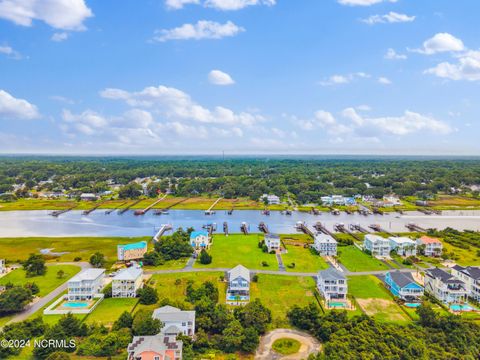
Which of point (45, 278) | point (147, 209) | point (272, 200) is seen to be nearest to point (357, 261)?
point (45, 278)

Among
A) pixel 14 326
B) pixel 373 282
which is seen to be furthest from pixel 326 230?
pixel 14 326

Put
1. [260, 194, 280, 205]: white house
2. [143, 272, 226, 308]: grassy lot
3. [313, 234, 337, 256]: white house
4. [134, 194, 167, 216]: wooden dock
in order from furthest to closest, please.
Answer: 1. [260, 194, 280, 205]: white house
2. [134, 194, 167, 216]: wooden dock
3. [313, 234, 337, 256]: white house
4. [143, 272, 226, 308]: grassy lot

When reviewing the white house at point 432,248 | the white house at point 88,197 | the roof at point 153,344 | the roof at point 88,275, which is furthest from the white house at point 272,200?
the roof at point 153,344

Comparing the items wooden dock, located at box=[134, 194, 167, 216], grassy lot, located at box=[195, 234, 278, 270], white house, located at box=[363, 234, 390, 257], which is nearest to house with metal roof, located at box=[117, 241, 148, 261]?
grassy lot, located at box=[195, 234, 278, 270]

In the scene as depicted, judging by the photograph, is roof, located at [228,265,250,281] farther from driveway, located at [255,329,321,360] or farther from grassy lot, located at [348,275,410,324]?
grassy lot, located at [348,275,410,324]

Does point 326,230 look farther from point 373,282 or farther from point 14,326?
point 14,326

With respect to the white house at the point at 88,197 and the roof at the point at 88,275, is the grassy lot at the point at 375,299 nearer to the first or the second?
the roof at the point at 88,275
